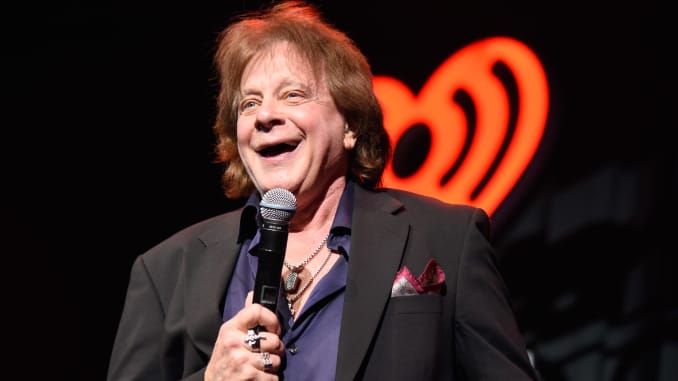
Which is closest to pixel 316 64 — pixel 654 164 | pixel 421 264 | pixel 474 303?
pixel 421 264

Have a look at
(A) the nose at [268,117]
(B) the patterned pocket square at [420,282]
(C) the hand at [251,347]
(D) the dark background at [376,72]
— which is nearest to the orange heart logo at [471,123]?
(D) the dark background at [376,72]

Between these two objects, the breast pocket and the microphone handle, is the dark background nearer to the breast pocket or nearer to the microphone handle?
the breast pocket

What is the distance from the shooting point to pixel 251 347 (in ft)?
4.70

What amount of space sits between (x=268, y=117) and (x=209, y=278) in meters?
0.36

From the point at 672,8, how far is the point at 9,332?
8.27ft

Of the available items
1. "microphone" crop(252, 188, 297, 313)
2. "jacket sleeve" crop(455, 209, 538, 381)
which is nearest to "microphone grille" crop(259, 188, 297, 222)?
"microphone" crop(252, 188, 297, 313)

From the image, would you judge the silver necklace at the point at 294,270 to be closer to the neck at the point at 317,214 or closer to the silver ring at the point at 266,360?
the neck at the point at 317,214

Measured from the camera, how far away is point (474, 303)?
1.70m

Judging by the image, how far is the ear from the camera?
6.28 ft

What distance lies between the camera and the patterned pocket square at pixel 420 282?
1.66 metres

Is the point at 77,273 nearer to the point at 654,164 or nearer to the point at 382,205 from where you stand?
the point at 382,205

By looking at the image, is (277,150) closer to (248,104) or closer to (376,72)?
(248,104)

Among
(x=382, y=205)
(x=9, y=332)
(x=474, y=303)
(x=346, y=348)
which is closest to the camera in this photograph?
(x=346, y=348)

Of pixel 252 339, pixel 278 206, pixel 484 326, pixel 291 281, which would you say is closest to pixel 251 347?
pixel 252 339
